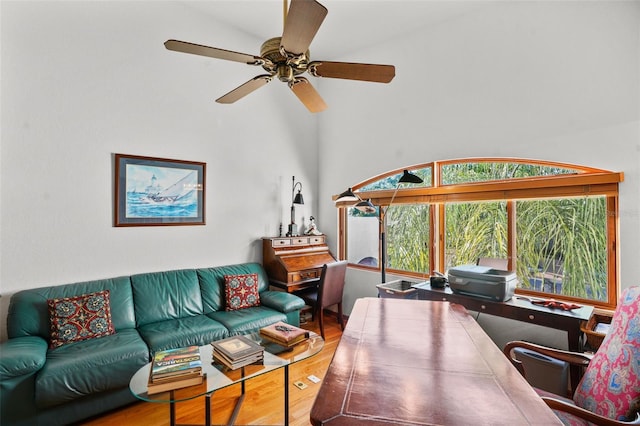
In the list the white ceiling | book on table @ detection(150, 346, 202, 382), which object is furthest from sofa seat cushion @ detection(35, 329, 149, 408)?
the white ceiling

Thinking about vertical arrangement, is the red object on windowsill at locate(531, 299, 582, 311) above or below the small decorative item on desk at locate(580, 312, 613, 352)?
above

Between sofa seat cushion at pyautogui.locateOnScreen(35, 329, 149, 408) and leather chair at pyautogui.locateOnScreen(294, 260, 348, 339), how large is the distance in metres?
1.72

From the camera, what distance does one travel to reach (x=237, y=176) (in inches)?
149

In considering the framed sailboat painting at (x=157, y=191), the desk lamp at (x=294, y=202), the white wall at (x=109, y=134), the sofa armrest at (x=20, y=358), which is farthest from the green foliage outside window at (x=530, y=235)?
the sofa armrest at (x=20, y=358)

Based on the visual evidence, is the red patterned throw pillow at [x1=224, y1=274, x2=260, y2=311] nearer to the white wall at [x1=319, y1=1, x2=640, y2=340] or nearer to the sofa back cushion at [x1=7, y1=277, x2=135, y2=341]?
the sofa back cushion at [x1=7, y1=277, x2=135, y2=341]

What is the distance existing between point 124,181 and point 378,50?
324cm

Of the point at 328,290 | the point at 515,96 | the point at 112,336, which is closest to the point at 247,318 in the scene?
the point at 328,290

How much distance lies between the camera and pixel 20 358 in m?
1.93

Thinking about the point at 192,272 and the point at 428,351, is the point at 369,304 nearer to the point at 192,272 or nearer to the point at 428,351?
the point at 428,351

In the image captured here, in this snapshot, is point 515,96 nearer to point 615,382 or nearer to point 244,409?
point 615,382

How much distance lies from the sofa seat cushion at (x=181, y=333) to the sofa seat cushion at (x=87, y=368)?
12 centimetres

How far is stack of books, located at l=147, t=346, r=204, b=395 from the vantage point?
1651 millimetres

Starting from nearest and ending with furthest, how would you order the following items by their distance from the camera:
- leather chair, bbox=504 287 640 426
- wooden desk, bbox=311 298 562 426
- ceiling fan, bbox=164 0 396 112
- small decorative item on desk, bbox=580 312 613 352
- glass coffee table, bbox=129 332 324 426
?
wooden desk, bbox=311 298 562 426, leather chair, bbox=504 287 640 426, ceiling fan, bbox=164 0 396 112, glass coffee table, bbox=129 332 324 426, small decorative item on desk, bbox=580 312 613 352

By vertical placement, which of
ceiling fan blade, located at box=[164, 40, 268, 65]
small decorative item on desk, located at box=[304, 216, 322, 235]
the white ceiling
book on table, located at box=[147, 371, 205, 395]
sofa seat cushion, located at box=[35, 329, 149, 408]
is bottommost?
sofa seat cushion, located at box=[35, 329, 149, 408]
